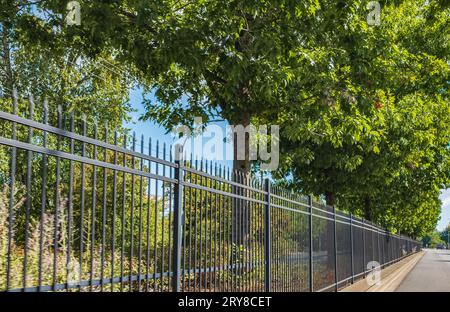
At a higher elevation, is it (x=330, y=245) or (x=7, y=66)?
(x=7, y=66)

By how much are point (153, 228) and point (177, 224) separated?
1340mm

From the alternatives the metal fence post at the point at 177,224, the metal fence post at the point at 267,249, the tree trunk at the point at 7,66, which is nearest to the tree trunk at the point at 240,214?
the metal fence post at the point at 267,249

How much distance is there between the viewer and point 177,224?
19.7ft

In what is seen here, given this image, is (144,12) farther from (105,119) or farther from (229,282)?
(105,119)

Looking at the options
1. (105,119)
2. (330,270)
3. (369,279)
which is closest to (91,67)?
(105,119)

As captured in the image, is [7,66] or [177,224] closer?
[177,224]

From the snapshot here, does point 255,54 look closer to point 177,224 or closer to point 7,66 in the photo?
point 177,224

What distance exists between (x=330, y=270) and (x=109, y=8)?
765 cm

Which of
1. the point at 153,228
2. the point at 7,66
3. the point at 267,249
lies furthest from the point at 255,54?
the point at 7,66

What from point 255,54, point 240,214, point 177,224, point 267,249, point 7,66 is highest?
point 7,66

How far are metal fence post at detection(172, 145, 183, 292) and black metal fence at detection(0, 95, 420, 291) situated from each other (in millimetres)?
11

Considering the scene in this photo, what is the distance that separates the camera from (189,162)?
6754 millimetres

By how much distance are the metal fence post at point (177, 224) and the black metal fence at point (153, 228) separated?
11 mm

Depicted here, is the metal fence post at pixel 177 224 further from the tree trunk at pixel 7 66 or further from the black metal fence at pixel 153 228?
the tree trunk at pixel 7 66
